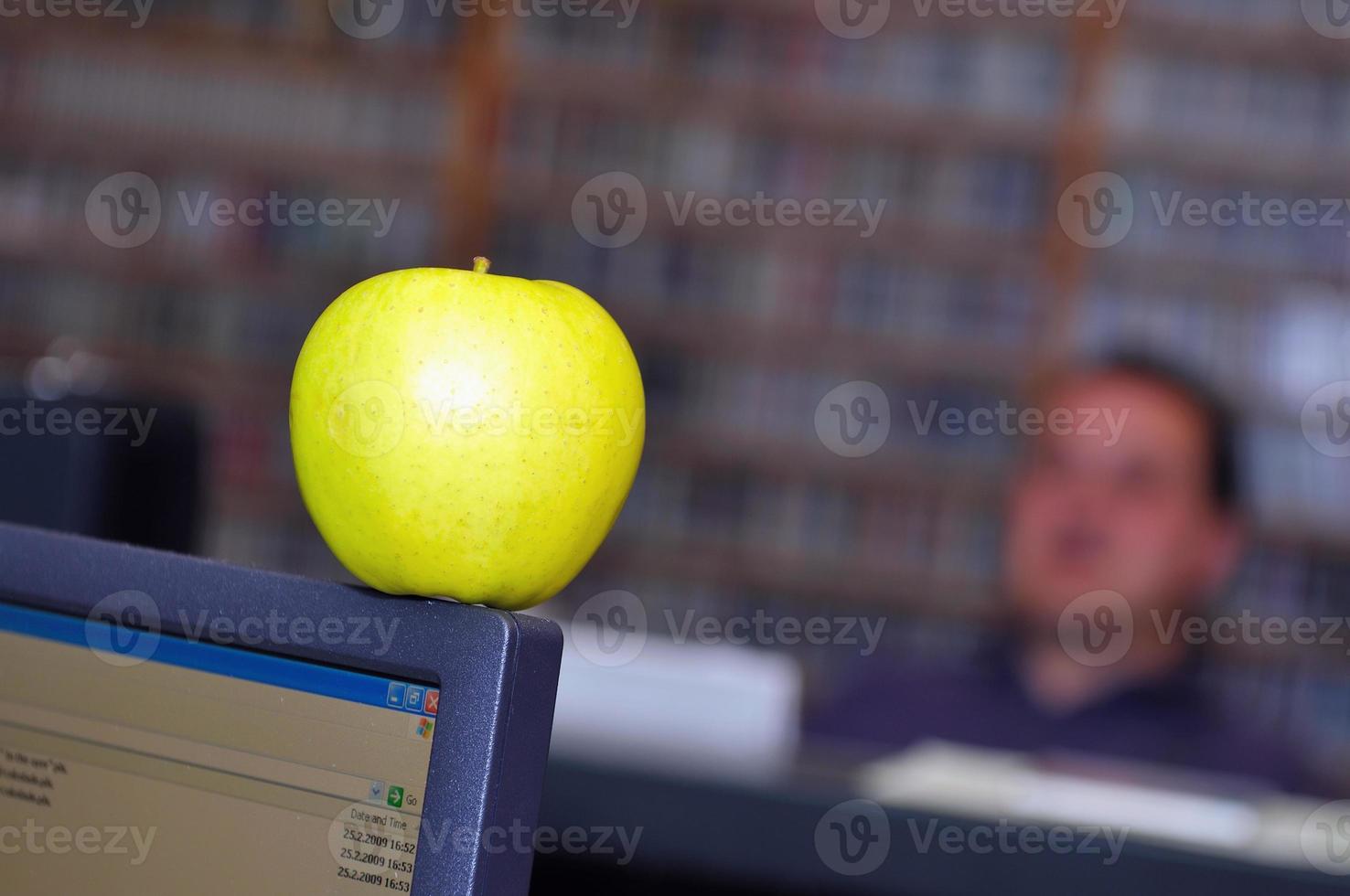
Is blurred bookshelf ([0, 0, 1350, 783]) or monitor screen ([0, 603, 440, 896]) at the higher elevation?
blurred bookshelf ([0, 0, 1350, 783])

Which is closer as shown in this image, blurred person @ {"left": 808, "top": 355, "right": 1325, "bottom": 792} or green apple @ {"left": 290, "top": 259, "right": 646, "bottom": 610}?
green apple @ {"left": 290, "top": 259, "right": 646, "bottom": 610}

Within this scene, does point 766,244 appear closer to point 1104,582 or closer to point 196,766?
point 1104,582

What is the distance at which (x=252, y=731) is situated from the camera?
57 centimetres

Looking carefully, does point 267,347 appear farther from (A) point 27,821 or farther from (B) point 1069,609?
(A) point 27,821

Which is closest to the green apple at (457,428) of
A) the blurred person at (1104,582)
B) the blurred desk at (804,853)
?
the blurred desk at (804,853)

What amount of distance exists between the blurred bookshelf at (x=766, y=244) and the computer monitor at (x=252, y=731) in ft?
9.86

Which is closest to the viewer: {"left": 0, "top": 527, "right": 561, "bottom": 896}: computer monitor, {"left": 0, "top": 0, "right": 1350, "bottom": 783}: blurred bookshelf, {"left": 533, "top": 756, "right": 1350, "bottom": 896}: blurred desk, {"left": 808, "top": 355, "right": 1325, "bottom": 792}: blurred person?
{"left": 0, "top": 527, "right": 561, "bottom": 896}: computer monitor

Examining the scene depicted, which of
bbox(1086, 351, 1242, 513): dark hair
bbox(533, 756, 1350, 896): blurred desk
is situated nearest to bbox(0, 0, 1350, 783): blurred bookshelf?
bbox(1086, 351, 1242, 513): dark hair

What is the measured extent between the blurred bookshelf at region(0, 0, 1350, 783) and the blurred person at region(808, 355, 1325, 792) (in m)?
1.03

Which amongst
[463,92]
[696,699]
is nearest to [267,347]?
[463,92]

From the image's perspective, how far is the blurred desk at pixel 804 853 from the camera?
39.6 inches

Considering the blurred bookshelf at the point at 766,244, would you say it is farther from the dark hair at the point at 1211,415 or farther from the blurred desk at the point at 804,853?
the blurred desk at the point at 804,853

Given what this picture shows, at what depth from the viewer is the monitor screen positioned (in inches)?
21.4

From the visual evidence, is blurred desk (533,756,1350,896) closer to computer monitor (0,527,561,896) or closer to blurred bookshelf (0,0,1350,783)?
computer monitor (0,527,561,896)
